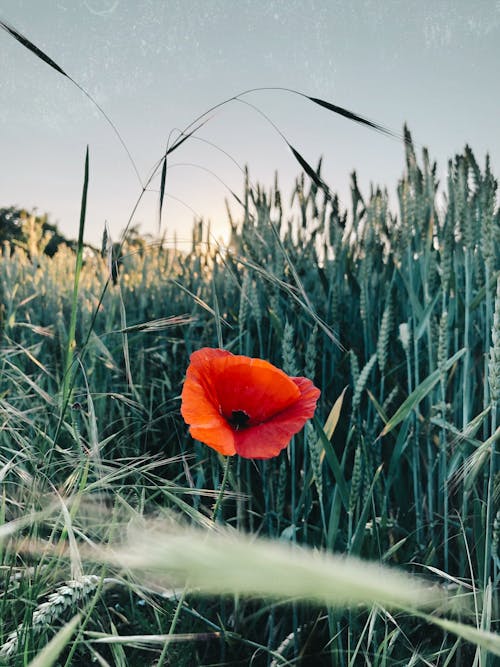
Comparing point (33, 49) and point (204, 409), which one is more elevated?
point (33, 49)

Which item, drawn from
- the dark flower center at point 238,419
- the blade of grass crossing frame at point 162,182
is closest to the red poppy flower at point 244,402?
the dark flower center at point 238,419

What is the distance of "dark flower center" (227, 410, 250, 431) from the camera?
814 millimetres

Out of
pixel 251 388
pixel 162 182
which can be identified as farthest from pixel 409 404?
pixel 162 182

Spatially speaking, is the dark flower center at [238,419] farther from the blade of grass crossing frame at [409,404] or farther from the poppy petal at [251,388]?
the blade of grass crossing frame at [409,404]

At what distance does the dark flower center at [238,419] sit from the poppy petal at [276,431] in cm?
3

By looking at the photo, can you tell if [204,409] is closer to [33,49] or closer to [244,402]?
[244,402]

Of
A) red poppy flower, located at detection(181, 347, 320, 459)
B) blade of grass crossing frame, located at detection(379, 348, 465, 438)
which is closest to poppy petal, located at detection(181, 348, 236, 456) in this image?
red poppy flower, located at detection(181, 347, 320, 459)

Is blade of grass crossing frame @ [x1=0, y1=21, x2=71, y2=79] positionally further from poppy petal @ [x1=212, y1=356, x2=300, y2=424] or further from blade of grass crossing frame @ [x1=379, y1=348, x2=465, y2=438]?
blade of grass crossing frame @ [x1=379, y1=348, x2=465, y2=438]

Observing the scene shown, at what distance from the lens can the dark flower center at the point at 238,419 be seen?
81cm

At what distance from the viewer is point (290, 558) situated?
0.17m

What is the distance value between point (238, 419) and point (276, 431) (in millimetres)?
85

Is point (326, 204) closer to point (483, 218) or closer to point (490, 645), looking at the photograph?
point (483, 218)

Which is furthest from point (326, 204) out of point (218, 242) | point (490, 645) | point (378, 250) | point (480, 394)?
point (490, 645)

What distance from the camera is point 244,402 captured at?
0.82 metres
